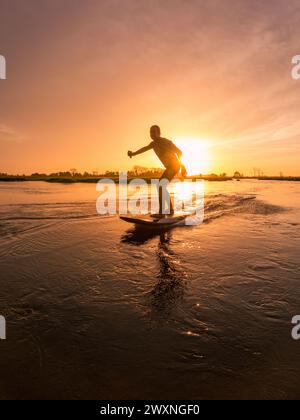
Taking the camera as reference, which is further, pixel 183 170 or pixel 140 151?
pixel 183 170

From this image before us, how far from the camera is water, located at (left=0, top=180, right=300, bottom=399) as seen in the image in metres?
2.02

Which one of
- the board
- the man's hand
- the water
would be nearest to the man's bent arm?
the man's hand

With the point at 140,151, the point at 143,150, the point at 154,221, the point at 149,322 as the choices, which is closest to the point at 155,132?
the point at 143,150

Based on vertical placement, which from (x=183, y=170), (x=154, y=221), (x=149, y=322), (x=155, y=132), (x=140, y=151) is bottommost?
(x=149, y=322)

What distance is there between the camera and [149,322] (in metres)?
2.90

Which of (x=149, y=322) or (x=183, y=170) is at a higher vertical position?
(x=183, y=170)

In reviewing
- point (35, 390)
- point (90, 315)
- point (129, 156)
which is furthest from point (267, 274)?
point (129, 156)

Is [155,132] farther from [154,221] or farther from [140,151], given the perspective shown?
[154,221]

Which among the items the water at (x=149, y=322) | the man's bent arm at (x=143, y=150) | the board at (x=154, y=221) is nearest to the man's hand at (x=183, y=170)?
the man's bent arm at (x=143, y=150)

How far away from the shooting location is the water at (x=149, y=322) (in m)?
2.02

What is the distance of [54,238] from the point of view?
23.2ft

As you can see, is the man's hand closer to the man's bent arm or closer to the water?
the man's bent arm

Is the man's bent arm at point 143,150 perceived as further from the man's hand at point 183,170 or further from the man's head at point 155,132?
the man's hand at point 183,170
